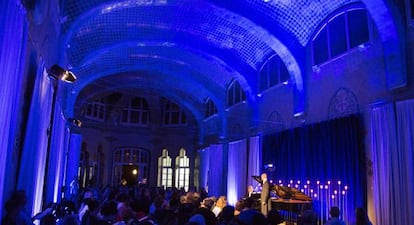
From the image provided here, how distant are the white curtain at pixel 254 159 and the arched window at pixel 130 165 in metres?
11.2

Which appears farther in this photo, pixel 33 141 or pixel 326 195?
pixel 326 195

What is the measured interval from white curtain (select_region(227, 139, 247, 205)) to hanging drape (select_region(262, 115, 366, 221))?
7.68 ft

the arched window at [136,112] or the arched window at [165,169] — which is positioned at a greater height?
the arched window at [136,112]

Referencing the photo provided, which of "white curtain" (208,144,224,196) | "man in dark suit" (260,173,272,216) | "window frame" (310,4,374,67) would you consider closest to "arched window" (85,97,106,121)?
"white curtain" (208,144,224,196)

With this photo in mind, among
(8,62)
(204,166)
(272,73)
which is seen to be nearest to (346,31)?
(272,73)

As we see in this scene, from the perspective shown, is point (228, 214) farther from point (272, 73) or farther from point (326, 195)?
point (272, 73)

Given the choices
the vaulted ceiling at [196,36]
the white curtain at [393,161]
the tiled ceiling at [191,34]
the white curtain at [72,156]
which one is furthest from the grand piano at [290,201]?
the white curtain at [72,156]

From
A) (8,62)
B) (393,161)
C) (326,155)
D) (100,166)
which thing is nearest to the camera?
(8,62)

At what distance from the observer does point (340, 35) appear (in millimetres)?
9414

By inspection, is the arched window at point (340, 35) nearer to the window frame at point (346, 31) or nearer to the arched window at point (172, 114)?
the window frame at point (346, 31)

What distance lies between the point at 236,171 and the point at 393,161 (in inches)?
316

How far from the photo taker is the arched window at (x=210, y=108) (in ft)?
62.0

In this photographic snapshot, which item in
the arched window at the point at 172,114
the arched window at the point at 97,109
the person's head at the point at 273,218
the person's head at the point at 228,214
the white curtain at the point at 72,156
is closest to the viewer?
the person's head at the point at 228,214

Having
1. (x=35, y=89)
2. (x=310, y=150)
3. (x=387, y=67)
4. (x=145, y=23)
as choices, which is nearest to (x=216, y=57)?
(x=145, y=23)
